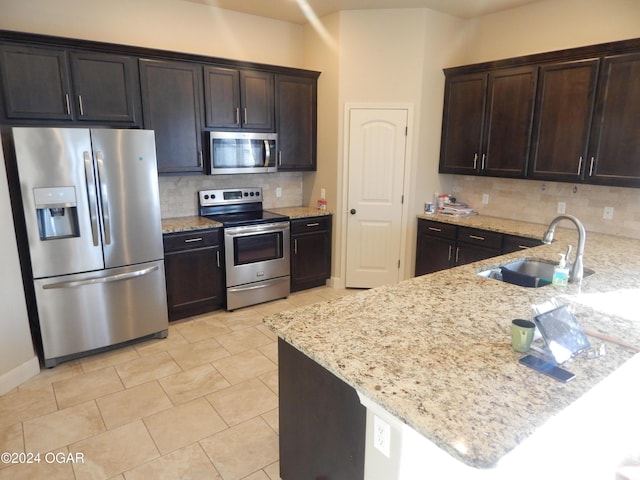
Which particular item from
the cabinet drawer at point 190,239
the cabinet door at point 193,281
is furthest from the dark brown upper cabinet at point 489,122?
the cabinet door at point 193,281

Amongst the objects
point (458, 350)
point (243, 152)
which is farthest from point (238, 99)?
point (458, 350)

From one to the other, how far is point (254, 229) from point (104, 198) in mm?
1426

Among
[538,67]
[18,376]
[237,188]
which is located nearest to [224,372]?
[18,376]

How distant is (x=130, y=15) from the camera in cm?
375

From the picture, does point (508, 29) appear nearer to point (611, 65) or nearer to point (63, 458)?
point (611, 65)

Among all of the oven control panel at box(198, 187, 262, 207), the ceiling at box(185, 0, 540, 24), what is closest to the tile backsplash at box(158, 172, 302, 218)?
the oven control panel at box(198, 187, 262, 207)

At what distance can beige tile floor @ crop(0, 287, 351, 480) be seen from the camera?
2135 mm

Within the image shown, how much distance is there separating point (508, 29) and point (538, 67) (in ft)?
2.76

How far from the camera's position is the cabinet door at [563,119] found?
3389mm

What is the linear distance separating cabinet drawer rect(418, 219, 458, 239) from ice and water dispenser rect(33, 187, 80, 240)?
323 cm

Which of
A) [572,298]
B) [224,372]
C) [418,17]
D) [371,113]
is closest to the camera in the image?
[572,298]

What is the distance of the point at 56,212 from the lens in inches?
115

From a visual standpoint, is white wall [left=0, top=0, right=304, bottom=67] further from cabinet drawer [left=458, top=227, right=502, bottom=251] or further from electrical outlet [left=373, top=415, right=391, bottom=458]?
electrical outlet [left=373, top=415, right=391, bottom=458]

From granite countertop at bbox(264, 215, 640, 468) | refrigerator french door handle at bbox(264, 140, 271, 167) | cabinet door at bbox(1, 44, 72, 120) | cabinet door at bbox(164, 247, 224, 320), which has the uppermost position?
cabinet door at bbox(1, 44, 72, 120)
